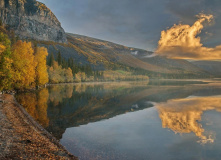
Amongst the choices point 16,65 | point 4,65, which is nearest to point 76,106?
point 4,65

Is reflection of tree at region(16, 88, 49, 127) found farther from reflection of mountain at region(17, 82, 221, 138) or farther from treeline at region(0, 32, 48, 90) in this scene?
treeline at region(0, 32, 48, 90)

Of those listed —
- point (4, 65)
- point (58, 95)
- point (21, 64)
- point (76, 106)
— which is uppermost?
point (21, 64)

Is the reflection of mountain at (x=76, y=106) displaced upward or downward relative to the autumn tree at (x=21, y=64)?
downward

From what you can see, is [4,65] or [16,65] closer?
[4,65]

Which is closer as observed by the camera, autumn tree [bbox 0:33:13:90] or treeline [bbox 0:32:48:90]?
autumn tree [bbox 0:33:13:90]

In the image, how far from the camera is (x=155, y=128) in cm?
2514

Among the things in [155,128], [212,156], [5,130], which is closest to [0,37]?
[5,130]

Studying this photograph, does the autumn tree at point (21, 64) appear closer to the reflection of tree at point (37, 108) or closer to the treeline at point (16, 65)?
the treeline at point (16, 65)

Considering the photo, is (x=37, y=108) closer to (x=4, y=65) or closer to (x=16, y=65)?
Result: (x=4, y=65)

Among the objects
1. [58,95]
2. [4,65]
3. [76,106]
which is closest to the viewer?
[76,106]

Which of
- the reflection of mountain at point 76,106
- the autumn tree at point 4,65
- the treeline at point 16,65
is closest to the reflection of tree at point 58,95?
the reflection of mountain at point 76,106

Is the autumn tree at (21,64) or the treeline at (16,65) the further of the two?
the autumn tree at (21,64)

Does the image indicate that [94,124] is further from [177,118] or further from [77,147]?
[177,118]

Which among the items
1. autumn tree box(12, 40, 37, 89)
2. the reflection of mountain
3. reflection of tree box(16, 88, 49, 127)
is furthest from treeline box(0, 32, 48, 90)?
reflection of tree box(16, 88, 49, 127)
